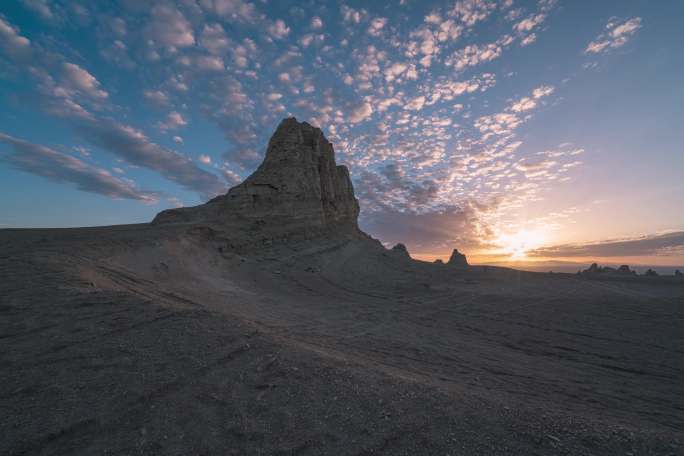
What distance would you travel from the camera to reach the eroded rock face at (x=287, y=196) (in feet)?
79.0

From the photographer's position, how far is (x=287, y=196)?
26266mm

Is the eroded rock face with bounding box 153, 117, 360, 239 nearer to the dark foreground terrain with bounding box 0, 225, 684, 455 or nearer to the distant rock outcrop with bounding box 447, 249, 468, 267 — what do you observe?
the dark foreground terrain with bounding box 0, 225, 684, 455

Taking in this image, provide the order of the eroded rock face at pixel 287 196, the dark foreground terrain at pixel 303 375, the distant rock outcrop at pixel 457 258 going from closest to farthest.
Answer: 1. the dark foreground terrain at pixel 303 375
2. the eroded rock face at pixel 287 196
3. the distant rock outcrop at pixel 457 258

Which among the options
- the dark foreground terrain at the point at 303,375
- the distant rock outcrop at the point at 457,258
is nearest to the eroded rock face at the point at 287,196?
the dark foreground terrain at the point at 303,375

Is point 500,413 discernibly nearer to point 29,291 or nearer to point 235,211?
point 29,291

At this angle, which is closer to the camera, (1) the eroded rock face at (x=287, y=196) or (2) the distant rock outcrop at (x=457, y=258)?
(1) the eroded rock face at (x=287, y=196)

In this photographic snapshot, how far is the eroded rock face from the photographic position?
79.0 feet

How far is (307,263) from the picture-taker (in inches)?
893

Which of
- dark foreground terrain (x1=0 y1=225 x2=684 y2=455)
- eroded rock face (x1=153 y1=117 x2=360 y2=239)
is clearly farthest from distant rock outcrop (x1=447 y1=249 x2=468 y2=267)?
dark foreground terrain (x1=0 y1=225 x2=684 y2=455)

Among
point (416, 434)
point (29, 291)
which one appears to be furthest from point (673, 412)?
point (29, 291)

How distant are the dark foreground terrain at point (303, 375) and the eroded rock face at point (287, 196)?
35.5ft

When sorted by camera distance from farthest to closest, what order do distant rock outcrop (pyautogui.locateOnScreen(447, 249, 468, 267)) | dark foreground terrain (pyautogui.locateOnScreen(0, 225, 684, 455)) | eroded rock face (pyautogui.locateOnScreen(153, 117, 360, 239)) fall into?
distant rock outcrop (pyautogui.locateOnScreen(447, 249, 468, 267)) → eroded rock face (pyautogui.locateOnScreen(153, 117, 360, 239)) → dark foreground terrain (pyautogui.locateOnScreen(0, 225, 684, 455))

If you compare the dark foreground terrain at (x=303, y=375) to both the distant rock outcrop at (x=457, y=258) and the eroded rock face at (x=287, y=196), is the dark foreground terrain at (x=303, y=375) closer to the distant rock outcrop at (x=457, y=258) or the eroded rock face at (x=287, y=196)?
the eroded rock face at (x=287, y=196)

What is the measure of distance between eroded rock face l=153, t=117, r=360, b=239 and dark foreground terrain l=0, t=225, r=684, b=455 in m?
10.8
